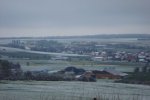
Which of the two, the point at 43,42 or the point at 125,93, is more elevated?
the point at 43,42

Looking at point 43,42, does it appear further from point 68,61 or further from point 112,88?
point 112,88

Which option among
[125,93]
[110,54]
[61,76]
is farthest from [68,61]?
[125,93]

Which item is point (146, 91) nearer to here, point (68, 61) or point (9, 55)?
point (68, 61)

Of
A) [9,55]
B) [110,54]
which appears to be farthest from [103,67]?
[9,55]

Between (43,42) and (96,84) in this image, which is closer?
(96,84)

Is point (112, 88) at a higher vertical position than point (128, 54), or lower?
lower

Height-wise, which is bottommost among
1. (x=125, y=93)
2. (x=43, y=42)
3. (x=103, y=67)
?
(x=125, y=93)

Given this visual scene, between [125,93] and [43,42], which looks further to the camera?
[43,42]

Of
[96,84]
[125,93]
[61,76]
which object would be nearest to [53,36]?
[61,76]
